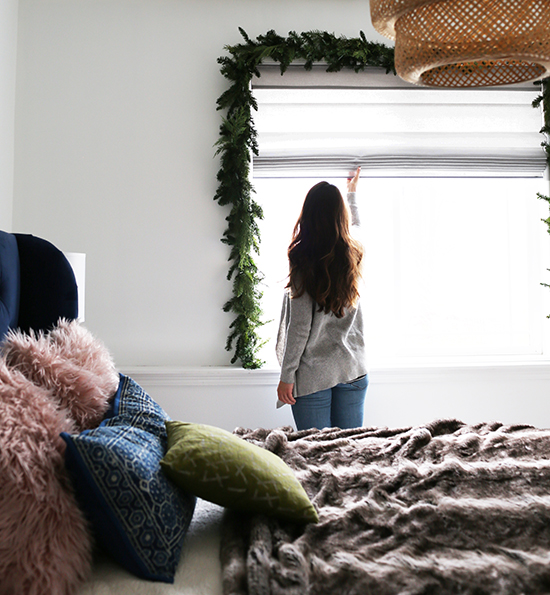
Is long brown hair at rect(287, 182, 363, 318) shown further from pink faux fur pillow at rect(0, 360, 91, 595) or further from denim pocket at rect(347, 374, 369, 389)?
pink faux fur pillow at rect(0, 360, 91, 595)

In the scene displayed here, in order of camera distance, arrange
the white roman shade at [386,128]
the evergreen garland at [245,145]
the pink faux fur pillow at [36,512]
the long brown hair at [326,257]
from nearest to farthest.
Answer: the pink faux fur pillow at [36,512] → the long brown hair at [326,257] → the evergreen garland at [245,145] → the white roman shade at [386,128]

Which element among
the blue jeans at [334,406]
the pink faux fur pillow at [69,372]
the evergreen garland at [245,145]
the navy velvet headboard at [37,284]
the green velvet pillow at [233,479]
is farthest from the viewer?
the evergreen garland at [245,145]

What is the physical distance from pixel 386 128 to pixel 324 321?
146cm

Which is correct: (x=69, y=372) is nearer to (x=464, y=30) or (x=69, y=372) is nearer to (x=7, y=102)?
(x=464, y=30)

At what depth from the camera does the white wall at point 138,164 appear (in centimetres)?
308

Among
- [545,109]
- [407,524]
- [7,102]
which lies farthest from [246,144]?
[407,524]

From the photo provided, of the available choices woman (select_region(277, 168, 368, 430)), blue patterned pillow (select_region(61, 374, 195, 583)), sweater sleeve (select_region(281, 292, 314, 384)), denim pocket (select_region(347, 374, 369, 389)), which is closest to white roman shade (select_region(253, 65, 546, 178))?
woman (select_region(277, 168, 368, 430))

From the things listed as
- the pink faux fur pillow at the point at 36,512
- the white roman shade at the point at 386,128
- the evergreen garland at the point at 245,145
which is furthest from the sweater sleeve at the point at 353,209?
the pink faux fur pillow at the point at 36,512

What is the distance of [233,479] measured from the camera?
117 centimetres

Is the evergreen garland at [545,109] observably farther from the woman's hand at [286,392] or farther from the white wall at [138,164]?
the woman's hand at [286,392]

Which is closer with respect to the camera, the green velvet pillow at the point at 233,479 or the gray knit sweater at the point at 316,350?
the green velvet pillow at the point at 233,479

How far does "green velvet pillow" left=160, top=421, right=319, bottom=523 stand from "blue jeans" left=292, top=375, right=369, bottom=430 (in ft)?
3.96

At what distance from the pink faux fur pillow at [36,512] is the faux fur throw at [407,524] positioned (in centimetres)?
30

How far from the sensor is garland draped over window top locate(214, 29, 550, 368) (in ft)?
9.91
